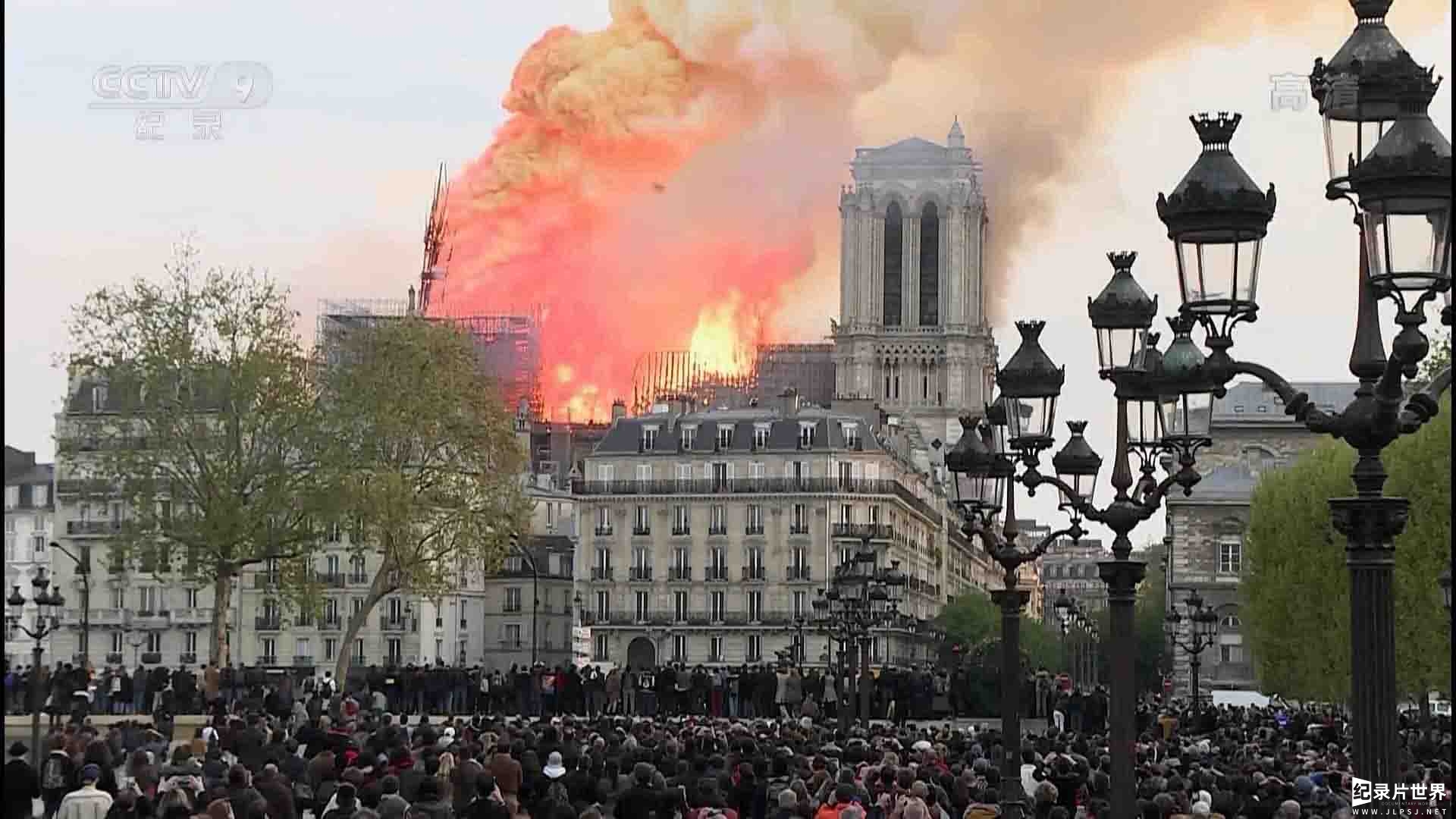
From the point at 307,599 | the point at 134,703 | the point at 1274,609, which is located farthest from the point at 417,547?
the point at 1274,609

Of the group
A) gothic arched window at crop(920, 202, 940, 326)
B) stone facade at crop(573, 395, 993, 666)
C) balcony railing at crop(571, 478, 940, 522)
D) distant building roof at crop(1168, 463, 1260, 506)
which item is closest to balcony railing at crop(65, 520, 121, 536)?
balcony railing at crop(571, 478, 940, 522)

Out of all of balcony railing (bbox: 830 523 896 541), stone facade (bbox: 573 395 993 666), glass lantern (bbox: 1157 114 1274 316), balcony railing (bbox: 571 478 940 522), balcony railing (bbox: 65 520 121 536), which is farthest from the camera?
balcony railing (bbox: 571 478 940 522)

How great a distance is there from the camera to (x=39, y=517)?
355 ft

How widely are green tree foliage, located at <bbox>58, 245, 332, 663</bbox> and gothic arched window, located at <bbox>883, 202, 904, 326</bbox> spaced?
95.1 metres

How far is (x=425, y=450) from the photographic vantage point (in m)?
62.8

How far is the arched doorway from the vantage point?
102438 mm

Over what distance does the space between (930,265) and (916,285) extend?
148cm

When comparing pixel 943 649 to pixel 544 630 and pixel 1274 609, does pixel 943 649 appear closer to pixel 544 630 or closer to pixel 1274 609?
pixel 544 630

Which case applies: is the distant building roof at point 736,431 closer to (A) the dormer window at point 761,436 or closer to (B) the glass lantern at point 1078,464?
(A) the dormer window at point 761,436

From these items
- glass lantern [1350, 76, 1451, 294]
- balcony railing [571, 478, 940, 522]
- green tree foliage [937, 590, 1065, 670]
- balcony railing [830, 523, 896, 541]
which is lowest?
green tree foliage [937, 590, 1065, 670]

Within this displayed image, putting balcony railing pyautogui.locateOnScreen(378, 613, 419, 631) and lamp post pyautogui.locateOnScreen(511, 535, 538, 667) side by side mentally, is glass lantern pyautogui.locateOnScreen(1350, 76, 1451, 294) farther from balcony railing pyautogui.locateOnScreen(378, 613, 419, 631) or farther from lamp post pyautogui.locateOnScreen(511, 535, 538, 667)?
balcony railing pyautogui.locateOnScreen(378, 613, 419, 631)

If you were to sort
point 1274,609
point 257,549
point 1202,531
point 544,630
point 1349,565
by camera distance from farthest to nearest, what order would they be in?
point 544,630, point 1202,531, point 1274,609, point 257,549, point 1349,565

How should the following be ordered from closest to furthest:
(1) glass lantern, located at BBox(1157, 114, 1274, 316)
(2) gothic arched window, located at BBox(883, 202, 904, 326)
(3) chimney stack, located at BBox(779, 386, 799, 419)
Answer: (1) glass lantern, located at BBox(1157, 114, 1274, 316)
(3) chimney stack, located at BBox(779, 386, 799, 419)
(2) gothic arched window, located at BBox(883, 202, 904, 326)

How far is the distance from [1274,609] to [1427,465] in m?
12.3
